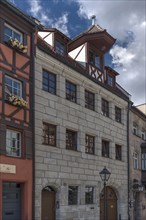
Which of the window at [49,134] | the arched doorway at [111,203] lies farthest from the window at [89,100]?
the arched doorway at [111,203]

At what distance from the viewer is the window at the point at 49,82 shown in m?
23.6

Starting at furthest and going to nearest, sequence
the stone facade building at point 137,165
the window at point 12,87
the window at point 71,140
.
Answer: the stone facade building at point 137,165 < the window at point 71,140 < the window at point 12,87

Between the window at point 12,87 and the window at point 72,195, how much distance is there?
6.78m

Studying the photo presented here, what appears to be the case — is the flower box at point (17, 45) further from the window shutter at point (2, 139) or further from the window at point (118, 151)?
the window at point (118, 151)

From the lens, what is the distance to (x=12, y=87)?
20.8m

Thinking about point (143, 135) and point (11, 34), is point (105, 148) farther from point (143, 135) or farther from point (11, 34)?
point (11, 34)

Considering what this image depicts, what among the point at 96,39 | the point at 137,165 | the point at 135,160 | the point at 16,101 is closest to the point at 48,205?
the point at 16,101

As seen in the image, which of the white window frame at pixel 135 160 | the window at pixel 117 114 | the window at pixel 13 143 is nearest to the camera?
the window at pixel 13 143

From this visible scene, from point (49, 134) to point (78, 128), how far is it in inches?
117

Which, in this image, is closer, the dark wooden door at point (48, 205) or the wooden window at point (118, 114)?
the dark wooden door at point (48, 205)

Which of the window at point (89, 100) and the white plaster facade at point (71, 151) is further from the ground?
the window at point (89, 100)

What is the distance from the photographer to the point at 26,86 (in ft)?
70.9

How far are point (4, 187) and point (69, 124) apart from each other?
659 centimetres

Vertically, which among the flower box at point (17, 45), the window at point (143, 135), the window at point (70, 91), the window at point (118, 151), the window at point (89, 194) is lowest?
the window at point (89, 194)
